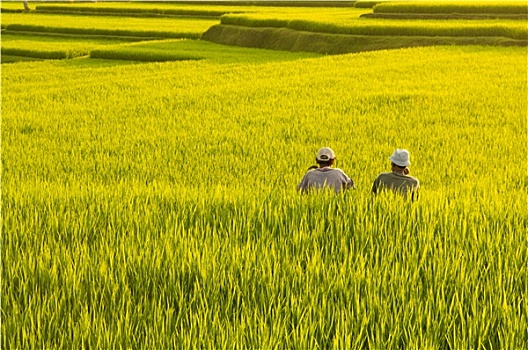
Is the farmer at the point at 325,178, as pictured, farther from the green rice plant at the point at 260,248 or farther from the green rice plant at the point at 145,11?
the green rice plant at the point at 145,11

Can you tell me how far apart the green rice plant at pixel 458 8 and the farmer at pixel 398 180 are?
29802mm

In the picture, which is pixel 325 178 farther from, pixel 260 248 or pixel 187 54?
pixel 187 54

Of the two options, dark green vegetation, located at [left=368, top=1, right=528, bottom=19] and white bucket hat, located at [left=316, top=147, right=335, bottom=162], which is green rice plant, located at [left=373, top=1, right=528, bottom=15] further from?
white bucket hat, located at [left=316, top=147, right=335, bottom=162]

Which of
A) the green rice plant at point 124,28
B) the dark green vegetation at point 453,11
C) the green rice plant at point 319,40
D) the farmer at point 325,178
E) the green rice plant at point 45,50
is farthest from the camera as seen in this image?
the green rice plant at point 124,28

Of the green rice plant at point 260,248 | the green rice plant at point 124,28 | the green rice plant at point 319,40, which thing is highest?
the green rice plant at point 124,28

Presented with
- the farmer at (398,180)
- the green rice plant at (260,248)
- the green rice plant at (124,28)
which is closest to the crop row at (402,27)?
the green rice plant at (124,28)

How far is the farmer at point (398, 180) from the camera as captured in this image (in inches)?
189

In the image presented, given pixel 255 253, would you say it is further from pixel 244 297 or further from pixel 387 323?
pixel 387 323

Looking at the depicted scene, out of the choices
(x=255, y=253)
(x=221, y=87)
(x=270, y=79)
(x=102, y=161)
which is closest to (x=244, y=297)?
(x=255, y=253)

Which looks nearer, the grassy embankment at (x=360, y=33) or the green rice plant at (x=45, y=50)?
the grassy embankment at (x=360, y=33)

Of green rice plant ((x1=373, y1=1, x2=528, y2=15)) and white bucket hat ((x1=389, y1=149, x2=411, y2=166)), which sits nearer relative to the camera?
white bucket hat ((x1=389, y1=149, x2=411, y2=166))

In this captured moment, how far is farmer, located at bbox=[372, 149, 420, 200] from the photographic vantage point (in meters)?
4.80

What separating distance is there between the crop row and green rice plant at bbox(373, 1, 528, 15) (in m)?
3.27

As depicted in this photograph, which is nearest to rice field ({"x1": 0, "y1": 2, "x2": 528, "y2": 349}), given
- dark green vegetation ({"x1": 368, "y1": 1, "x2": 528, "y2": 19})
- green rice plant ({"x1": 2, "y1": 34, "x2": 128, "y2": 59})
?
green rice plant ({"x1": 2, "y1": 34, "x2": 128, "y2": 59})
